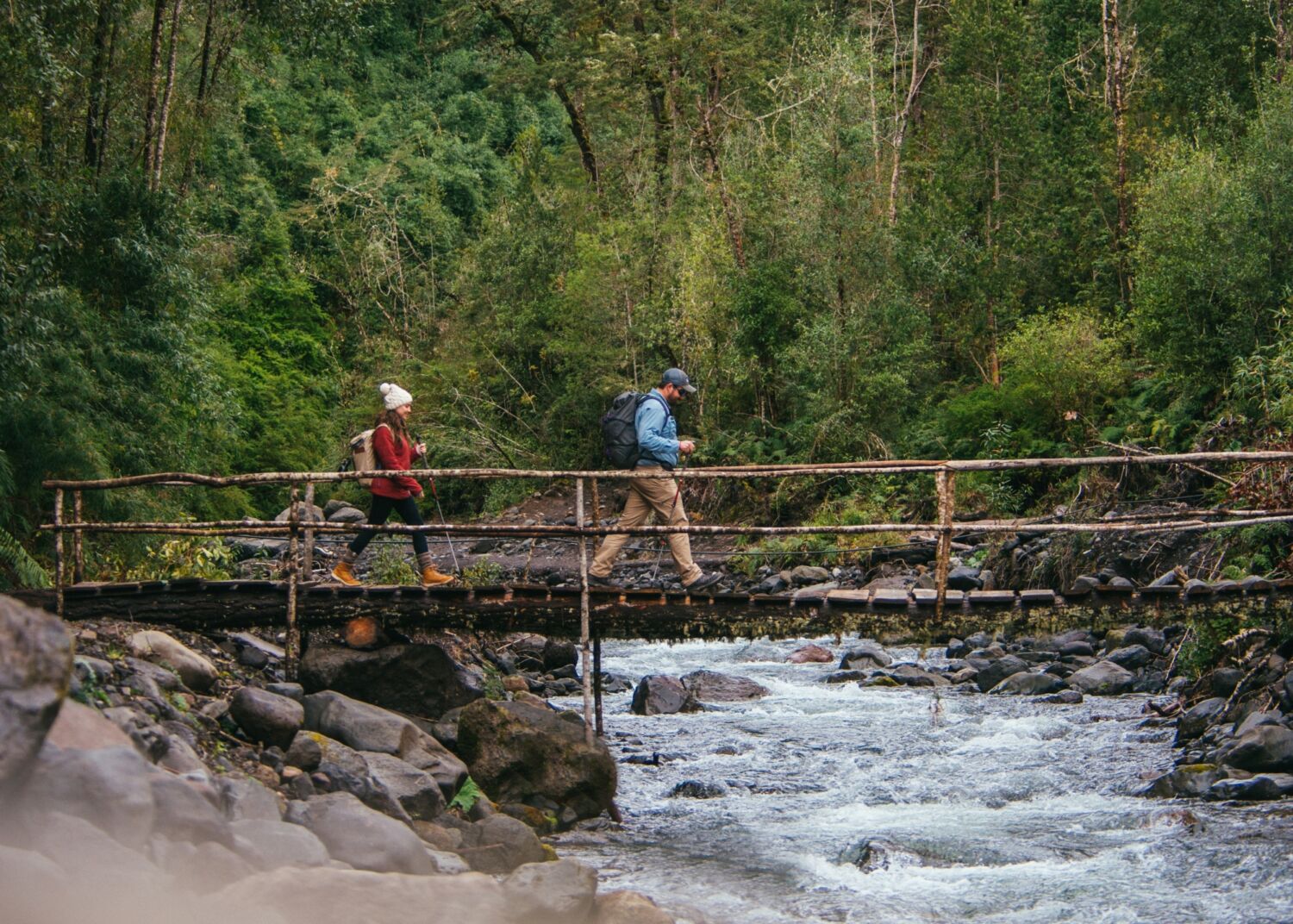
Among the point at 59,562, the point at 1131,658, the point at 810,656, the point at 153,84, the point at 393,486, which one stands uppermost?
the point at 153,84

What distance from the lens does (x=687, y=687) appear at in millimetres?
18219

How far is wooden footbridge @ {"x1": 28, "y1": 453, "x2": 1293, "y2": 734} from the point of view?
1160cm

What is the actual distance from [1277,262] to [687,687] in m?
12.7

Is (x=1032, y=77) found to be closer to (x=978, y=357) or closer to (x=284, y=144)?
(x=978, y=357)

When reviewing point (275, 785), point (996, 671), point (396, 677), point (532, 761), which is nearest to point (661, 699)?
point (996, 671)

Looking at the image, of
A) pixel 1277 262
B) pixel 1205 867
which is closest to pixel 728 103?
pixel 1277 262

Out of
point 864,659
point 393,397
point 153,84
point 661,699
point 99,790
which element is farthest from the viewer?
point 153,84

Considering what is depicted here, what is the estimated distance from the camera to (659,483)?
12.4 metres

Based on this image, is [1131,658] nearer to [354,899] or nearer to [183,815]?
[354,899]

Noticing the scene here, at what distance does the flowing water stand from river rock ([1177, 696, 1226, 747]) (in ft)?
0.71

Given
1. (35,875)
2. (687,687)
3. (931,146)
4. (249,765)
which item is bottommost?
(687,687)

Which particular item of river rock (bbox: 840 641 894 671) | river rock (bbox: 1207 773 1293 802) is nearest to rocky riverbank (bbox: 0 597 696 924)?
river rock (bbox: 1207 773 1293 802)

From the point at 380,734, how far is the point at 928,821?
15.8ft

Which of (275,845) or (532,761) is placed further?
(532,761)
